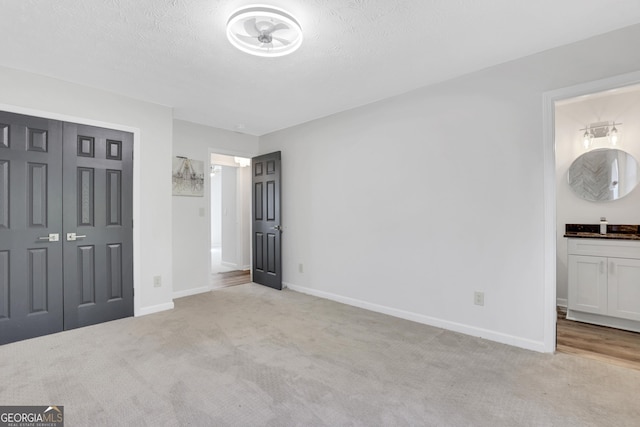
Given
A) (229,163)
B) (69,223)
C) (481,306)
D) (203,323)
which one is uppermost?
(229,163)

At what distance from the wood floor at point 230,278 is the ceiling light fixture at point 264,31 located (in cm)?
366

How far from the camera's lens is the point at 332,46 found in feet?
7.79

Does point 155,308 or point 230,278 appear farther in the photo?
point 230,278

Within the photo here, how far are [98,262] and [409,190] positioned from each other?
333 cm

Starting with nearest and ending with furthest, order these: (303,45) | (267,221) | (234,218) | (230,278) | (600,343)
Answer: (303,45), (600,343), (267,221), (230,278), (234,218)

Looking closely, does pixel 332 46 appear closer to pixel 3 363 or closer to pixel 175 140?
pixel 175 140

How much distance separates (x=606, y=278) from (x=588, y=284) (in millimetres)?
159

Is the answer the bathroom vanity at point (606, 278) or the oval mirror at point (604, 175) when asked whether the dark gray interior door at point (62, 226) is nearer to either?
the bathroom vanity at point (606, 278)

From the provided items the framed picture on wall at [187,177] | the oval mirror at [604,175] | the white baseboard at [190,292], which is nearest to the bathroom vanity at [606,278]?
the oval mirror at [604,175]

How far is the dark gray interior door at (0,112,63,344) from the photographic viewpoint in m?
2.70

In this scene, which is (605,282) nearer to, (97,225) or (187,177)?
(187,177)

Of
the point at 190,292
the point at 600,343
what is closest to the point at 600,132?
the point at 600,343

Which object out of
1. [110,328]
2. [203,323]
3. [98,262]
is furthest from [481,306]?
[98,262]

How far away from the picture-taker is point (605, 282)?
311 centimetres
